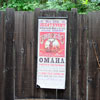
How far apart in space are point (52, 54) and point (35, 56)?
15.4 inches

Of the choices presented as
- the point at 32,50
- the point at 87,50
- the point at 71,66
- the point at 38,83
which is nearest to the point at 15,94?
the point at 38,83

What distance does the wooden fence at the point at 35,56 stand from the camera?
3.46 metres

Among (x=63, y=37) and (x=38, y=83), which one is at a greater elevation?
(x=63, y=37)

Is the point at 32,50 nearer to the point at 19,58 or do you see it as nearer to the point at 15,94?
the point at 19,58

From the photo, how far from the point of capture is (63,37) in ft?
11.3

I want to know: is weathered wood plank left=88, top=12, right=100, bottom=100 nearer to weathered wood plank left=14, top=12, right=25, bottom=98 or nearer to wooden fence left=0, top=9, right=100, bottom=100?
wooden fence left=0, top=9, right=100, bottom=100

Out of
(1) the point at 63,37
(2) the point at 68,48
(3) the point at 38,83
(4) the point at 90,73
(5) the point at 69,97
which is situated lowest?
(5) the point at 69,97

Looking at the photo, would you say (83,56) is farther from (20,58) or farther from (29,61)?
(20,58)

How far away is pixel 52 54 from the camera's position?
3430mm

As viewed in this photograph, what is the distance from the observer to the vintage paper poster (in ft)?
11.2

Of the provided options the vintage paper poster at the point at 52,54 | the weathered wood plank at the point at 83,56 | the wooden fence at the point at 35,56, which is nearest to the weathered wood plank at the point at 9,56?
the wooden fence at the point at 35,56

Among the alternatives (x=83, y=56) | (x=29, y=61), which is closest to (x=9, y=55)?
(x=29, y=61)

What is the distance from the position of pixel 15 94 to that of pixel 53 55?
126 cm

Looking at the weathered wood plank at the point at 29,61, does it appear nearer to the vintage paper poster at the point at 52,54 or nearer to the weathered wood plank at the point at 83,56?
the vintage paper poster at the point at 52,54
